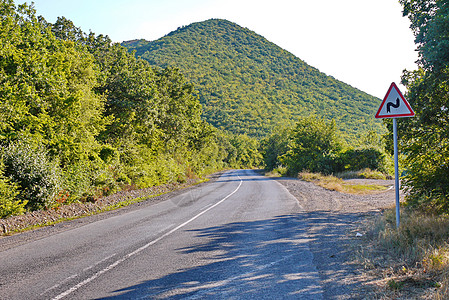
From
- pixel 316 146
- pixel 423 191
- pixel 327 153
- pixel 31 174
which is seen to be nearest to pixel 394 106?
pixel 423 191

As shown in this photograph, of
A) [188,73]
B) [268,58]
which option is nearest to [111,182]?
[188,73]

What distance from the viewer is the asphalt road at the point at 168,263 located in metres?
4.51

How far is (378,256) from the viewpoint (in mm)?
5676

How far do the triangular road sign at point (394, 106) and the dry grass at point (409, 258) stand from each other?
93.7 inches

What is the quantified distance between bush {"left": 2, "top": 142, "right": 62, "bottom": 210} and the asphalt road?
274 centimetres

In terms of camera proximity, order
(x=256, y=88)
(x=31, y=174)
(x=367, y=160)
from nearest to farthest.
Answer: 1. (x=31, y=174)
2. (x=367, y=160)
3. (x=256, y=88)

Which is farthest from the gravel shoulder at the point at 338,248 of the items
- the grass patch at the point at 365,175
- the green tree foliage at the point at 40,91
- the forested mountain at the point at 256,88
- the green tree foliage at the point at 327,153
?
the forested mountain at the point at 256,88

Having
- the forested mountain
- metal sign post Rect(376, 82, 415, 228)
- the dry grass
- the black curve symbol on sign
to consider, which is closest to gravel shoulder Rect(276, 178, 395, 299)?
the dry grass

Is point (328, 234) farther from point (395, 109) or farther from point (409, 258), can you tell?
point (395, 109)

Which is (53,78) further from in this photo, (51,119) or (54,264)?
(54,264)

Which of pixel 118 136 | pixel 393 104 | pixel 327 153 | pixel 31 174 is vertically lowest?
pixel 31 174

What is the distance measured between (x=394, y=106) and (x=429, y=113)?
132cm

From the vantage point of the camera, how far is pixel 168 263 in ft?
19.1

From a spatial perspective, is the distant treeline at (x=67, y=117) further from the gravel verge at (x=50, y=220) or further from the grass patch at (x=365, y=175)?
the grass patch at (x=365, y=175)
